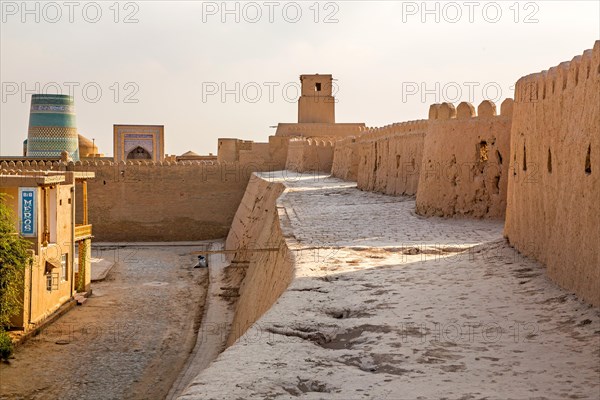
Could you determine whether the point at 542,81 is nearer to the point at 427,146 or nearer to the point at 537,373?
the point at 537,373

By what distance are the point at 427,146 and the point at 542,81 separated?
4.90 metres

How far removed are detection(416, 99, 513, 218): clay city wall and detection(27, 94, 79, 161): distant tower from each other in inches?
969

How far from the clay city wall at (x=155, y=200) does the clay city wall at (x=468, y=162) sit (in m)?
14.8

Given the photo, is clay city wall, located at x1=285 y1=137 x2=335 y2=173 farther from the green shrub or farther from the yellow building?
the green shrub

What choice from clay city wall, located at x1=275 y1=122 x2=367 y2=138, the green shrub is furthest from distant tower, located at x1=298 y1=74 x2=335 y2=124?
the green shrub

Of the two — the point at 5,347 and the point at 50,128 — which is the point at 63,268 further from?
the point at 50,128

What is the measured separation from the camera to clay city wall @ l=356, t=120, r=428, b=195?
1422cm

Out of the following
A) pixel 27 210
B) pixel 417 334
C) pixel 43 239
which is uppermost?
pixel 27 210

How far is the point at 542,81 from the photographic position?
6.71 m

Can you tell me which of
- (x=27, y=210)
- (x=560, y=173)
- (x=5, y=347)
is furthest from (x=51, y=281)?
(x=560, y=173)

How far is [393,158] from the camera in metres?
15.7

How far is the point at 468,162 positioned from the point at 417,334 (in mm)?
6213

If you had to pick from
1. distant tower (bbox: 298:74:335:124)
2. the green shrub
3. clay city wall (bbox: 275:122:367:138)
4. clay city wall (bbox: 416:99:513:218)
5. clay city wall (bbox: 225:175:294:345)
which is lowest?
the green shrub

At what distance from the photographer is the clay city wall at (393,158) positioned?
46.7 ft
